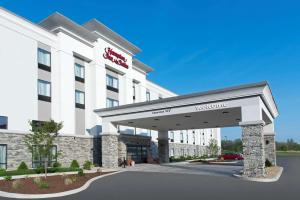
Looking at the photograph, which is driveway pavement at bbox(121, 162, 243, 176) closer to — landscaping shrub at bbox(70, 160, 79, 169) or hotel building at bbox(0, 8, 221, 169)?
landscaping shrub at bbox(70, 160, 79, 169)

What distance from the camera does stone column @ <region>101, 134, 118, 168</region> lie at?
33228mm

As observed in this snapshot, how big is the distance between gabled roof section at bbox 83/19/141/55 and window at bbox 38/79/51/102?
1049cm

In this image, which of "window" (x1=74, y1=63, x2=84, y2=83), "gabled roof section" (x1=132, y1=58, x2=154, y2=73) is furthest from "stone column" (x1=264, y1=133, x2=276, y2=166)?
"gabled roof section" (x1=132, y1=58, x2=154, y2=73)

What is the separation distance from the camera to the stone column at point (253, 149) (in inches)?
864

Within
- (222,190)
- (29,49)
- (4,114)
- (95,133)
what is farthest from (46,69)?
(222,190)

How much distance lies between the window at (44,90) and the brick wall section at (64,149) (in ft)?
14.2

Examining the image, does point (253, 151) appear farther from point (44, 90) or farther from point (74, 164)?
point (44, 90)

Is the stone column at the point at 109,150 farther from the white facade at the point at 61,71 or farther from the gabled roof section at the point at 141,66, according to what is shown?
the gabled roof section at the point at 141,66

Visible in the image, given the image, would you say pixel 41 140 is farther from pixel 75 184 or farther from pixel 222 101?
pixel 222 101

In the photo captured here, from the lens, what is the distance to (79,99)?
1432 inches

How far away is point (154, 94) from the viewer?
54.9 meters

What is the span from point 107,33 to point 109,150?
15.8 metres

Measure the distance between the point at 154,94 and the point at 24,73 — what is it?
92.9 feet

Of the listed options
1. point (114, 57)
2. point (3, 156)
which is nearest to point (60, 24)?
point (114, 57)
